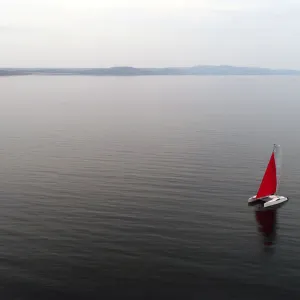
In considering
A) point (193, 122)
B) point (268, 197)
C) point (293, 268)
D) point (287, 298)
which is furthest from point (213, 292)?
point (193, 122)

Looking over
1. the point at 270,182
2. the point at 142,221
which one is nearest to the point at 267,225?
the point at 270,182

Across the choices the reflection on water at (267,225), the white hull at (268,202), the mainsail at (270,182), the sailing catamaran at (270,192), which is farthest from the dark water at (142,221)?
the mainsail at (270,182)

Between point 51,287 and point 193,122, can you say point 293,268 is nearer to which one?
point 51,287

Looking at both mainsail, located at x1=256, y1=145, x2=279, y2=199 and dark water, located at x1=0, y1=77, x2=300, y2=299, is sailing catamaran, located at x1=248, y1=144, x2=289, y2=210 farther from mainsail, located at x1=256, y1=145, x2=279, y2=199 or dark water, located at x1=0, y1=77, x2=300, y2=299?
dark water, located at x1=0, y1=77, x2=300, y2=299

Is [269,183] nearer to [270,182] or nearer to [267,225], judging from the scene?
[270,182]

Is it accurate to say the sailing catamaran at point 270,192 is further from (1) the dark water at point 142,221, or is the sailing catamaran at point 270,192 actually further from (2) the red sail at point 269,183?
(1) the dark water at point 142,221

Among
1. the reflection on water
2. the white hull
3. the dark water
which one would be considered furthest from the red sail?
the reflection on water
